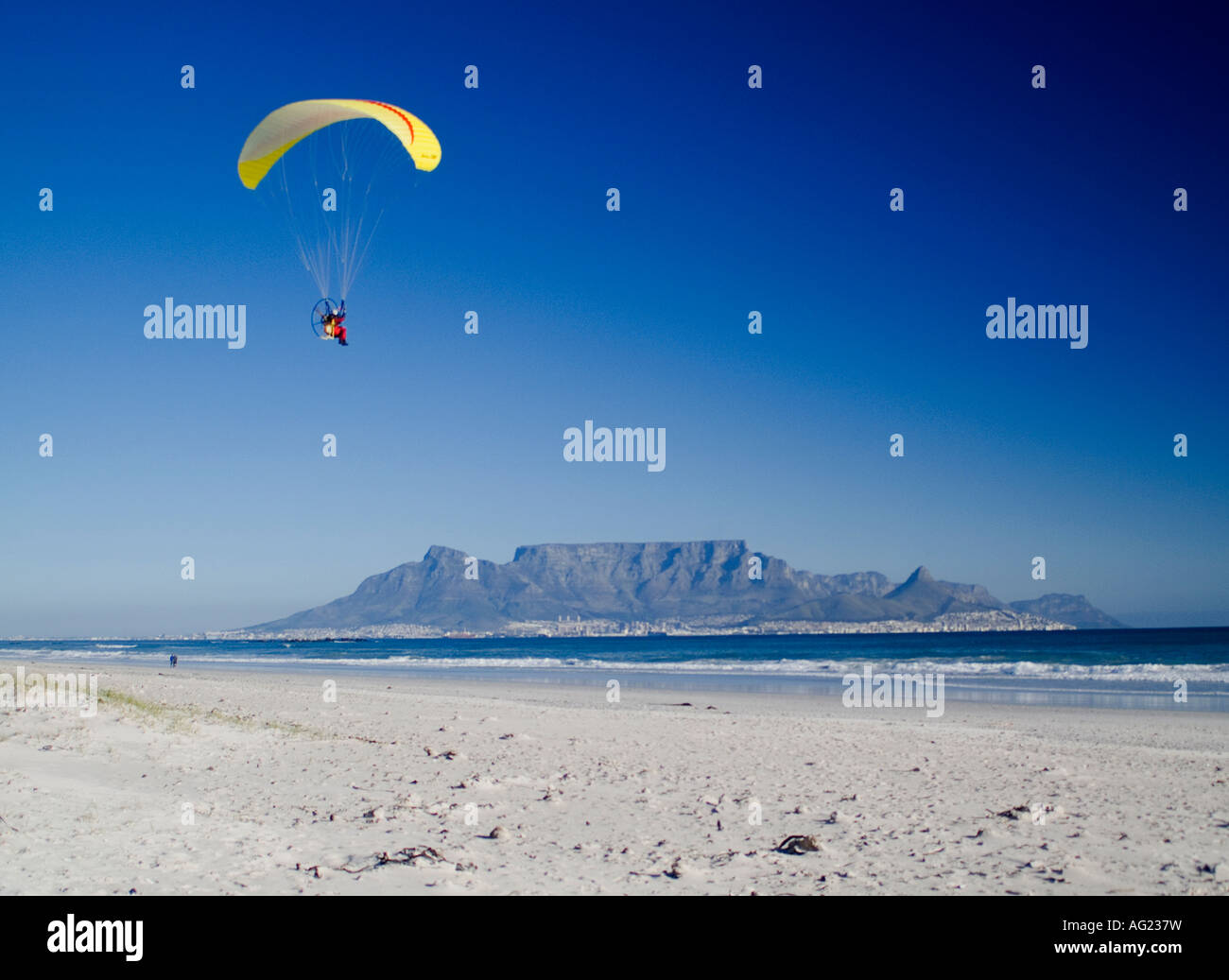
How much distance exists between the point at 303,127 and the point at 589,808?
1616 cm

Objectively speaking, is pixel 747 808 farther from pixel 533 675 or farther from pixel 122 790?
pixel 533 675

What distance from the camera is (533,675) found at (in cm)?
4281

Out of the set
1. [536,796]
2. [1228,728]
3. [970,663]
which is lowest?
[970,663]

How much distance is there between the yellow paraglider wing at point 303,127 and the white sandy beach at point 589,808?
1198cm

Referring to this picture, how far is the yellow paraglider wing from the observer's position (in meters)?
17.9

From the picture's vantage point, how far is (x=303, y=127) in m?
18.2

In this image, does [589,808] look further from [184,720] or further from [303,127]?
[303,127]

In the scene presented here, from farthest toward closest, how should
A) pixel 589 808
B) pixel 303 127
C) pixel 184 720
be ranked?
pixel 303 127
pixel 184 720
pixel 589 808

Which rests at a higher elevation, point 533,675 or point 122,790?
point 122,790

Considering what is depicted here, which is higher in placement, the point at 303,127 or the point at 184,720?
the point at 303,127

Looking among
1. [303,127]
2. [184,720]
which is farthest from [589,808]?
[303,127]
